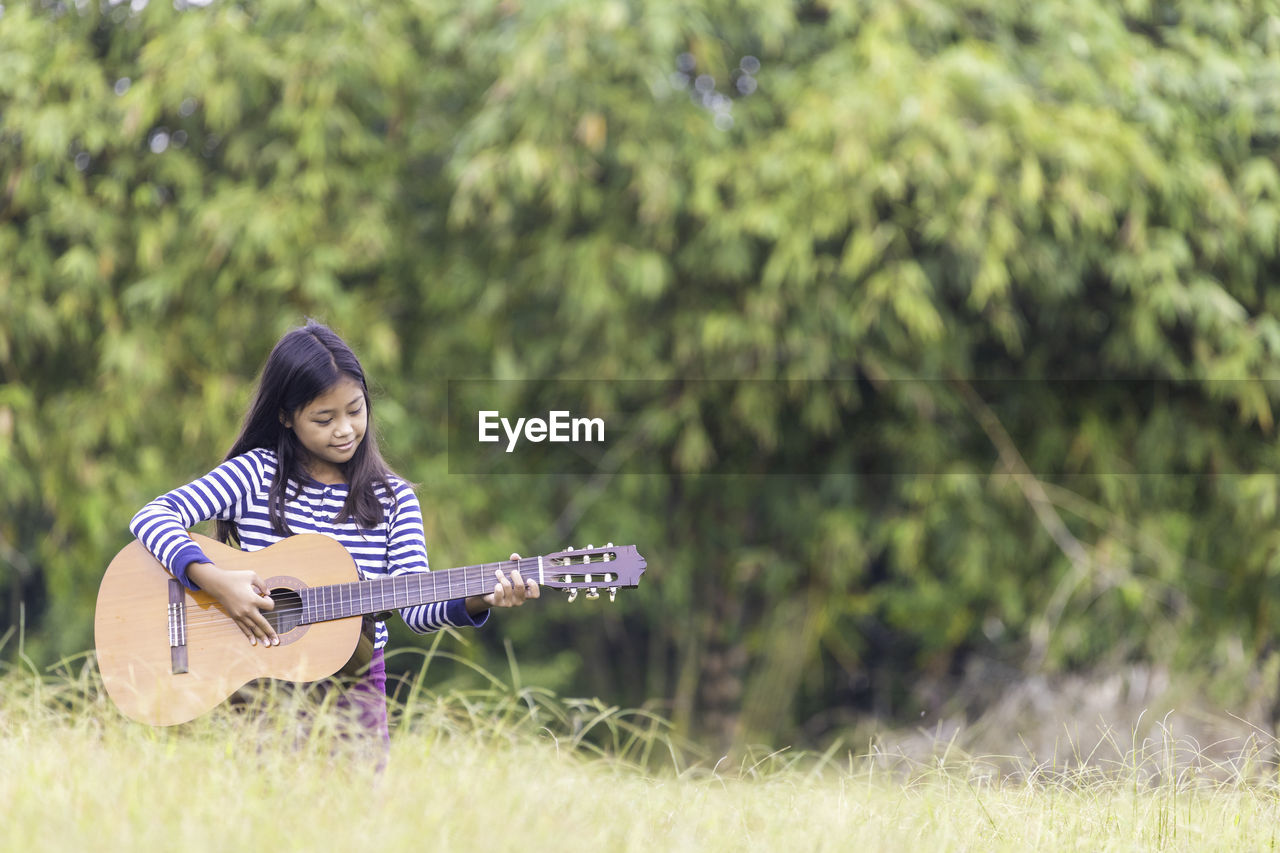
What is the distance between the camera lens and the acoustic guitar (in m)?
2.18

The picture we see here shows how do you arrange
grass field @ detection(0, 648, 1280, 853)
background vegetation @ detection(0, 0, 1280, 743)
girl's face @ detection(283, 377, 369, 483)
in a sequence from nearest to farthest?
grass field @ detection(0, 648, 1280, 853) < girl's face @ detection(283, 377, 369, 483) < background vegetation @ detection(0, 0, 1280, 743)

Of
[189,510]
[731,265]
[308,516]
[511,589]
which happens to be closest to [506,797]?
[511,589]

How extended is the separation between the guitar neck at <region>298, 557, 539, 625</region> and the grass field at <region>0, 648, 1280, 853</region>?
0.19 m

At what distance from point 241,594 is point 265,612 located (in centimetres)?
10

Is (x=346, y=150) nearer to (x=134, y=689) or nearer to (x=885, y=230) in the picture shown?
(x=885, y=230)

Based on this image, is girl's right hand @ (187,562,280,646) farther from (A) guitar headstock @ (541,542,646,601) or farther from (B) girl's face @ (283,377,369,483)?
(A) guitar headstock @ (541,542,646,601)

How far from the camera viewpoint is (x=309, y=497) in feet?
7.61

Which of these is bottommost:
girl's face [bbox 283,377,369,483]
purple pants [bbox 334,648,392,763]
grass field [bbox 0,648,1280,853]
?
grass field [bbox 0,648,1280,853]

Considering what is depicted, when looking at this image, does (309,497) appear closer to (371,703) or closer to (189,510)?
(189,510)

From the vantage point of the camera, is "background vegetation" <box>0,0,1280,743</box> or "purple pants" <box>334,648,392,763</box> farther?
"background vegetation" <box>0,0,1280,743</box>

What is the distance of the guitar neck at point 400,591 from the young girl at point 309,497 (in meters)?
0.05

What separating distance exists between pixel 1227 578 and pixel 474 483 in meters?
3.04

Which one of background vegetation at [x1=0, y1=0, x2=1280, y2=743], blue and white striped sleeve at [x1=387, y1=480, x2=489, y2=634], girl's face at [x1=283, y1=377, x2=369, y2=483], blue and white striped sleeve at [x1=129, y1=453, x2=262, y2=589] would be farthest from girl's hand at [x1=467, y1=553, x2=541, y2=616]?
background vegetation at [x1=0, y1=0, x2=1280, y2=743]

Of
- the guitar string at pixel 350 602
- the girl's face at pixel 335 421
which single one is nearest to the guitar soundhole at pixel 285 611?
the guitar string at pixel 350 602
